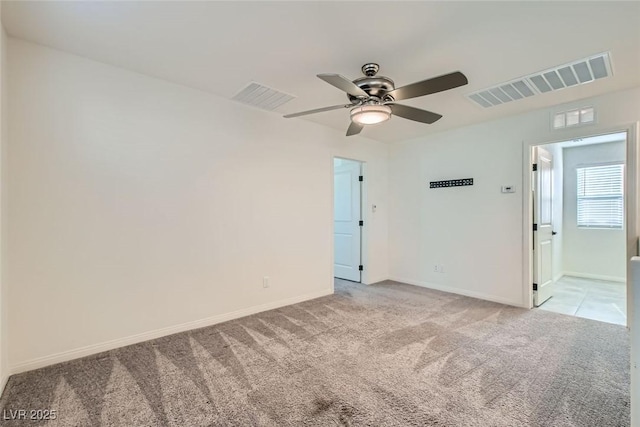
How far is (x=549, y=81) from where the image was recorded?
2850mm

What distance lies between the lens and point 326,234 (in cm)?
436

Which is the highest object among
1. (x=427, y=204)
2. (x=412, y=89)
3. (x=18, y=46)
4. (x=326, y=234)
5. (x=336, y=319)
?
(x=18, y=46)

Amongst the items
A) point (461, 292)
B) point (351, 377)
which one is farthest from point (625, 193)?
point (351, 377)

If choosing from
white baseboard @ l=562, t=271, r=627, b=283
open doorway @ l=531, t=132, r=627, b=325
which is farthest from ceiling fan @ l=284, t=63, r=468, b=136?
white baseboard @ l=562, t=271, r=627, b=283

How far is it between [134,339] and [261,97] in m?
2.76

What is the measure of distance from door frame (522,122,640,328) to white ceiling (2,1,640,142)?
0.51 m

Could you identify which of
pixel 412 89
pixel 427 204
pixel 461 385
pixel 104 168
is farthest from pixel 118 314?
pixel 427 204

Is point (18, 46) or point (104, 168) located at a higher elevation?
point (18, 46)

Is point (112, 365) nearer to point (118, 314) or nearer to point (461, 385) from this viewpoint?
point (118, 314)

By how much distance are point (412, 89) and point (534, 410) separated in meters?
2.32

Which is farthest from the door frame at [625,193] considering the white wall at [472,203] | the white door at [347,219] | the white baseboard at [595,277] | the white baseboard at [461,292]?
the white baseboard at [595,277]

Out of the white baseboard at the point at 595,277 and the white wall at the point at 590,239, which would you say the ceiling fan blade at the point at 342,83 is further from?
the white baseboard at the point at 595,277

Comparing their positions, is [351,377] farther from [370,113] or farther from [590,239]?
[590,239]

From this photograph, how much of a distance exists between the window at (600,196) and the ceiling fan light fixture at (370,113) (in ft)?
17.4
